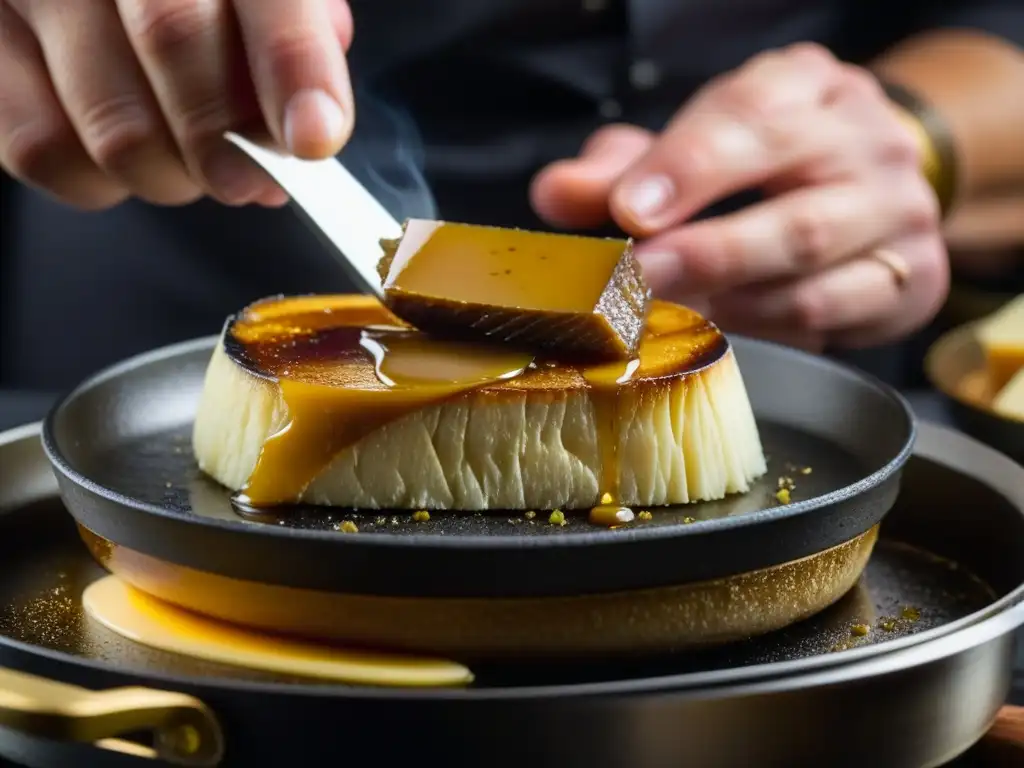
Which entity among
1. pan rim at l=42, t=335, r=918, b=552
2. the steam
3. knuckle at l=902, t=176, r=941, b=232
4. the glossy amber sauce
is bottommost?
knuckle at l=902, t=176, r=941, b=232

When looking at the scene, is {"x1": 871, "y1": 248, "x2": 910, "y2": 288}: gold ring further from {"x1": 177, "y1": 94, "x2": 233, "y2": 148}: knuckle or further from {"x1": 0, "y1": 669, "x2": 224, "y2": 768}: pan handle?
{"x1": 0, "y1": 669, "x2": 224, "y2": 768}: pan handle

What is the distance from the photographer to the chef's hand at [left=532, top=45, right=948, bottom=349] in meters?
2.26

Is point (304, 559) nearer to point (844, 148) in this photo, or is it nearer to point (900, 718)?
point (900, 718)

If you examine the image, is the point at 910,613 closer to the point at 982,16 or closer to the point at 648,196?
the point at 648,196

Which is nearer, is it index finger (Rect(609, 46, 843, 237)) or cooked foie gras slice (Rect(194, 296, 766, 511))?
cooked foie gras slice (Rect(194, 296, 766, 511))

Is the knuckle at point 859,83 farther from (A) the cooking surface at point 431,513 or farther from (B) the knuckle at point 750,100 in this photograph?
(A) the cooking surface at point 431,513

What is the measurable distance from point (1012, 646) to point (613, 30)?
5.85 feet

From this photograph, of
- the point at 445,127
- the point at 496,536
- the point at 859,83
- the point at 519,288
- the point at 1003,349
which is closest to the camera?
the point at 496,536

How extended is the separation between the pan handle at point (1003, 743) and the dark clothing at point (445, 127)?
1.55 metres

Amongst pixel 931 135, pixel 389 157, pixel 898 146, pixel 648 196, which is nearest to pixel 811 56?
pixel 898 146

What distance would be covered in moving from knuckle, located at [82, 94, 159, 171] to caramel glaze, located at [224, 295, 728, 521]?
326 millimetres

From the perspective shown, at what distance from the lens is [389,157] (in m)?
2.47

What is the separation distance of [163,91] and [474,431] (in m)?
0.64

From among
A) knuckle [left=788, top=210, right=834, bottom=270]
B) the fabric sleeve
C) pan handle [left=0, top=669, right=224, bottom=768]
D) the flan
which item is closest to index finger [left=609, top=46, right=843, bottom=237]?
knuckle [left=788, top=210, right=834, bottom=270]
